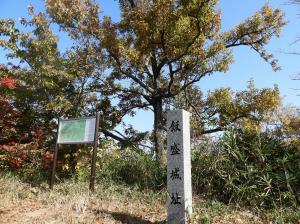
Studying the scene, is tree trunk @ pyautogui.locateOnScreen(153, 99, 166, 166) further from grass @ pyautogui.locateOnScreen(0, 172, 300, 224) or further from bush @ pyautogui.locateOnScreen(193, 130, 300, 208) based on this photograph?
grass @ pyautogui.locateOnScreen(0, 172, 300, 224)

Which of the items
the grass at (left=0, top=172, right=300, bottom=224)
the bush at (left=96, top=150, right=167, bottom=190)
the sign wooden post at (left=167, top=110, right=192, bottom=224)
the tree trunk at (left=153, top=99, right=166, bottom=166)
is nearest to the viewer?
the sign wooden post at (left=167, top=110, right=192, bottom=224)

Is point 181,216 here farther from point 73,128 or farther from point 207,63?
point 207,63

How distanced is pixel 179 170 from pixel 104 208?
1953 millimetres

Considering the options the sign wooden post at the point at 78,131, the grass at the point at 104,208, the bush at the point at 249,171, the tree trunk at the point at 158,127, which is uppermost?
the tree trunk at the point at 158,127

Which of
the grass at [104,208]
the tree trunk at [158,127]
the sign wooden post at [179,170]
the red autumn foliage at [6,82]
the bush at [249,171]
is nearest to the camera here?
the sign wooden post at [179,170]

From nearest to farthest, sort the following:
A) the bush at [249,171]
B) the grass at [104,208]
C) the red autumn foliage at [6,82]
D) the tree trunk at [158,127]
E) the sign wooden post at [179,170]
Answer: the sign wooden post at [179,170] → the grass at [104,208] → the bush at [249,171] → the red autumn foliage at [6,82] → the tree trunk at [158,127]

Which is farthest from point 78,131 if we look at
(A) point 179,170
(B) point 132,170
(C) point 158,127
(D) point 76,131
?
(C) point 158,127

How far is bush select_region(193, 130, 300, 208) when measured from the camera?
27.5ft

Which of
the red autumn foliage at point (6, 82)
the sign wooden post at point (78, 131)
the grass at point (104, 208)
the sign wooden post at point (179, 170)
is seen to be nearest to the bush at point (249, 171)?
the grass at point (104, 208)

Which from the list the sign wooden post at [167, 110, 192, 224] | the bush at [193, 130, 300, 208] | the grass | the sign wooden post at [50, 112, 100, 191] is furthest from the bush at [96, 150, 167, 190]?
the sign wooden post at [167, 110, 192, 224]

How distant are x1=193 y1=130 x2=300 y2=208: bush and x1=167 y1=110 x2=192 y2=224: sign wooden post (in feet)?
4.73

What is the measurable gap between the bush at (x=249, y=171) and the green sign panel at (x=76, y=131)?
287 centimetres

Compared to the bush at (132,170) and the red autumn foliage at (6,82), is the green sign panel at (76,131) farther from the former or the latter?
the red autumn foliage at (6,82)

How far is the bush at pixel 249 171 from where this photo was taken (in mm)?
8367
